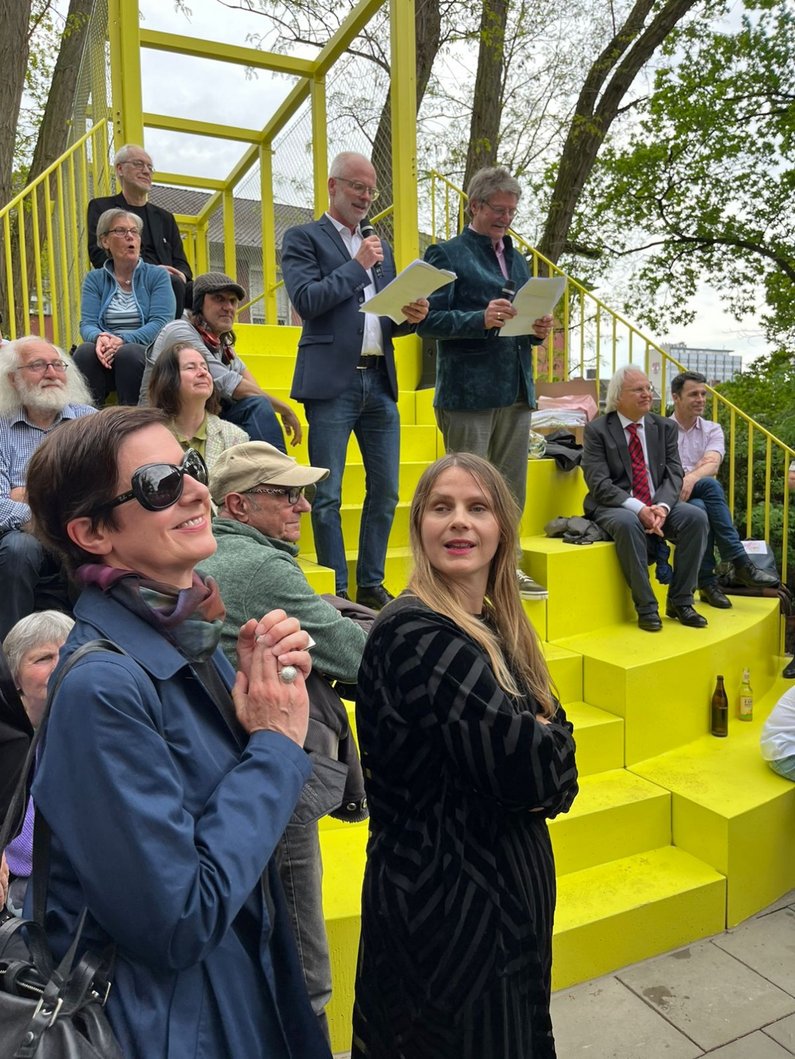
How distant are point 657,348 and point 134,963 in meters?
6.68

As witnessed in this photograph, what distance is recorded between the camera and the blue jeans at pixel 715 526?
18.1 ft

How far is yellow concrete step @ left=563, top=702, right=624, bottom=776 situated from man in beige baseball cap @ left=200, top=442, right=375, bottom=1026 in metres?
1.90

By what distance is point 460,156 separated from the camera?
1428 centimetres

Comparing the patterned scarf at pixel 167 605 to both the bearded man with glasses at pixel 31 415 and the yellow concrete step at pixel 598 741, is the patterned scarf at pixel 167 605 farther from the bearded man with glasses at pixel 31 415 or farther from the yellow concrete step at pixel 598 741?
the yellow concrete step at pixel 598 741

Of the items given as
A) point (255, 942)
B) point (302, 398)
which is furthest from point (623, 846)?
point (255, 942)

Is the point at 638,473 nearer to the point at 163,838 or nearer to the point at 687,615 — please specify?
the point at 687,615

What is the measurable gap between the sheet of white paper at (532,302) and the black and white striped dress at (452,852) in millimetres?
2496

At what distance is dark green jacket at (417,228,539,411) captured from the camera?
13.7ft

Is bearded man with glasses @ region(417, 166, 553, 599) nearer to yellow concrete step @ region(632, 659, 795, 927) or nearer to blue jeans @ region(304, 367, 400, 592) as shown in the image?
blue jeans @ region(304, 367, 400, 592)

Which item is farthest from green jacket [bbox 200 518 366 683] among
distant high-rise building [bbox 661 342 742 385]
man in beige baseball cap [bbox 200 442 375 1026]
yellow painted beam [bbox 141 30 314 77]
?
distant high-rise building [bbox 661 342 742 385]

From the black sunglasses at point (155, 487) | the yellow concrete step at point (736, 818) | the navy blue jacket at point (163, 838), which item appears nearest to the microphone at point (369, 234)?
the yellow concrete step at point (736, 818)

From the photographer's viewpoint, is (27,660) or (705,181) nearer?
(27,660)

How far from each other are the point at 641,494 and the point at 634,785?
6.54 ft

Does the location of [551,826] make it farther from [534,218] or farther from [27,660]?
[534,218]
